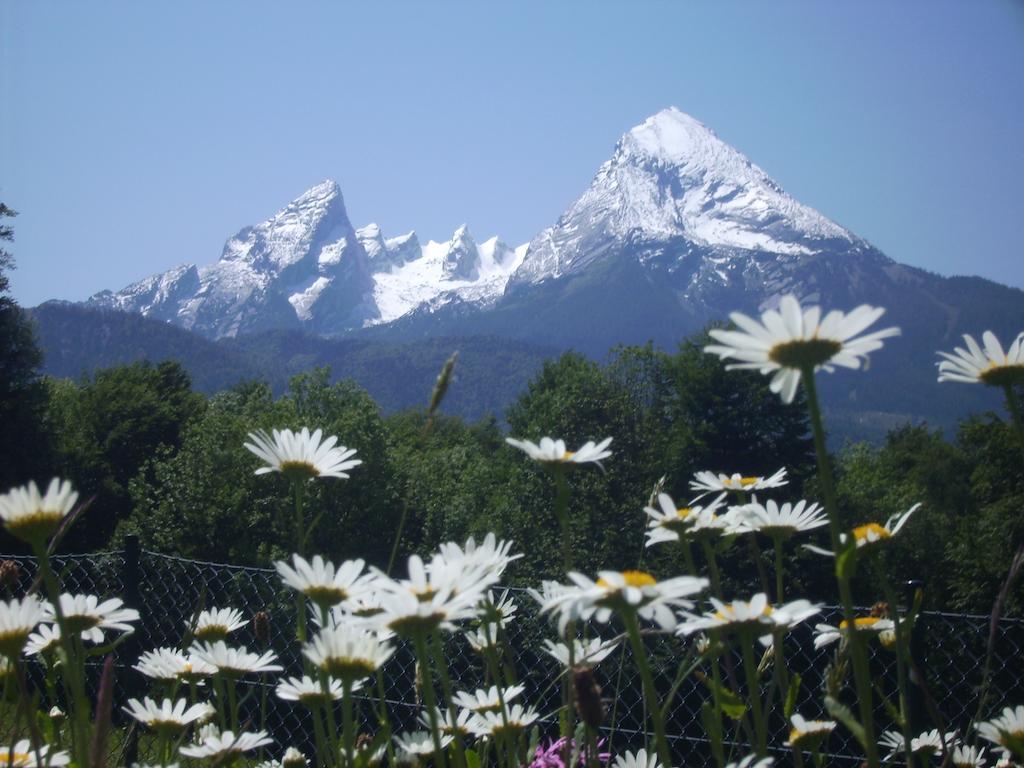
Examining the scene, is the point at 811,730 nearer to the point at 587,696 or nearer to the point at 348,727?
the point at 587,696

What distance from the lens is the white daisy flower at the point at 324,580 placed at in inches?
56.9

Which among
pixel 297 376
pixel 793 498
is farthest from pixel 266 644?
pixel 297 376

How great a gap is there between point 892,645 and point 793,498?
22.5 meters

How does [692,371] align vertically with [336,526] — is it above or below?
above

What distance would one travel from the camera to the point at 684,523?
5.62 feet

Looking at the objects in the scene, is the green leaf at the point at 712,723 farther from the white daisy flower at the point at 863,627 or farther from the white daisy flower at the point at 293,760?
the white daisy flower at the point at 293,760

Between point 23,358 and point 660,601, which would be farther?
point 23,358

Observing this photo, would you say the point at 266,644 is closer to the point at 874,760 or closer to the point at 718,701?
the point at 718,701

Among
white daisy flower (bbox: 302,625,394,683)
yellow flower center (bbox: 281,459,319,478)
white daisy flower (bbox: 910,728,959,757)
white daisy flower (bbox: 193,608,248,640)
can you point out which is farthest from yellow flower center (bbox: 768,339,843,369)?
white daisy flower (bbox: 193,608,248,640)

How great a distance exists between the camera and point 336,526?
27969 mm

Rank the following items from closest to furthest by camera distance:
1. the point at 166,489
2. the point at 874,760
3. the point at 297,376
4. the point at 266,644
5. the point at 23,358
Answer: the point at 874,760, the point at 266,644, the point at 23,358, the point at 166,489, the point at 297,376

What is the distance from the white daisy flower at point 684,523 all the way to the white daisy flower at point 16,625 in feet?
3.26

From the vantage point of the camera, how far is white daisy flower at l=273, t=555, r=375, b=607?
1.44 m

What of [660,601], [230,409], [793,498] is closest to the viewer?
[660,601]
